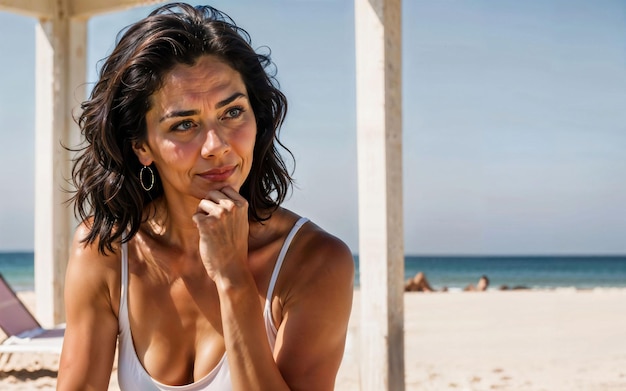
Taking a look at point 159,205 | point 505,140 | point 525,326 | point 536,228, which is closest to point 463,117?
point 505,140

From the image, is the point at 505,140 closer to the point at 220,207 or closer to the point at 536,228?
the point at 536,228

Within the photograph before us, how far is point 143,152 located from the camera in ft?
7.10

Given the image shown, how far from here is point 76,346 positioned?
2139mm

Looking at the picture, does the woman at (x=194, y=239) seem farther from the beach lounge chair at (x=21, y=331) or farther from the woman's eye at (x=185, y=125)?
the beach lounge chair at (x=21, y=331)

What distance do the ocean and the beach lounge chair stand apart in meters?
23.9

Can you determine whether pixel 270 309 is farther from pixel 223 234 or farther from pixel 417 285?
pixel 417 285

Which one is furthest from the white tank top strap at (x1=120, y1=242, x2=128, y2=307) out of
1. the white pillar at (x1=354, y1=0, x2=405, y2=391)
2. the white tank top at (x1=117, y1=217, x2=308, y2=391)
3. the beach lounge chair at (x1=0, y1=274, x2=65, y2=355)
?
the beach lounge chair at (x1=0, y1=274, x2=65, y2=355)

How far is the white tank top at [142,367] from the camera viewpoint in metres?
2.04

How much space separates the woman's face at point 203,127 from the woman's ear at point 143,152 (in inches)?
2.4

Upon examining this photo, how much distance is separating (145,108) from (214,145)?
9.4 inches

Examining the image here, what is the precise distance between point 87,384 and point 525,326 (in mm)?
15973

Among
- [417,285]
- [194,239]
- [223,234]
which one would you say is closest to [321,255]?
[223,234]

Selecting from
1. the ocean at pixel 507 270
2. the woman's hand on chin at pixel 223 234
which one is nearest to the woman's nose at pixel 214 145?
the woman's hand on chin at pixel 223 234

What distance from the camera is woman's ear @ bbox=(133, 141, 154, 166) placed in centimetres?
214
